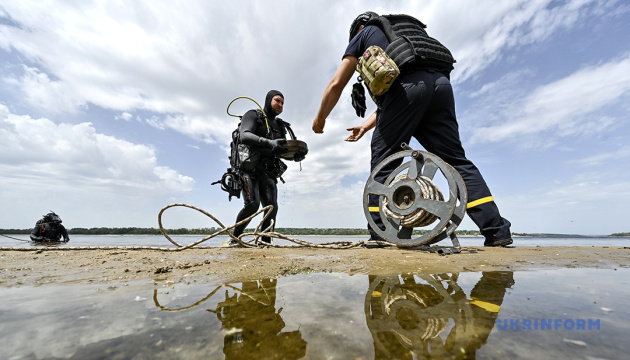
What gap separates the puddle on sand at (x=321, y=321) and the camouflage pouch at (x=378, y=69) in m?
2.12

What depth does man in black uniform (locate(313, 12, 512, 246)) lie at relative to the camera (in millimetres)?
2812

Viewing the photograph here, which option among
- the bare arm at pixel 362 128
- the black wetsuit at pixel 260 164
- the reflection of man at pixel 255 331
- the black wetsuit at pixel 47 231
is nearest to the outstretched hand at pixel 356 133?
the bare arm at pixel 362 128

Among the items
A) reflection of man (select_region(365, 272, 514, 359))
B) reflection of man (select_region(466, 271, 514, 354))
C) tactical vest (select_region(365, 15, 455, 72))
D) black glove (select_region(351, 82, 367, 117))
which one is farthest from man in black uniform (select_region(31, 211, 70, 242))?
reflection of man (select_region(466, 271, 514, 354))

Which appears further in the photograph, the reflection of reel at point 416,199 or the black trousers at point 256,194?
the black trousers at point 256,194

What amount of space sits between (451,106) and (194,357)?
3251 mm

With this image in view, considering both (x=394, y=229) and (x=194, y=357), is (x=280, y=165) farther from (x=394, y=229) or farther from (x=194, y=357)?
(x=194, y=357)

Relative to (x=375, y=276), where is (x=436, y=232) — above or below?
above

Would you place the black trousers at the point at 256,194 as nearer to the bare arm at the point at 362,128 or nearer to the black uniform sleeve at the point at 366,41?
the bare arm at the point at 362,128

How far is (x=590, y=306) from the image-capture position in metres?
0.88

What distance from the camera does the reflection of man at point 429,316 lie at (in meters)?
0.59

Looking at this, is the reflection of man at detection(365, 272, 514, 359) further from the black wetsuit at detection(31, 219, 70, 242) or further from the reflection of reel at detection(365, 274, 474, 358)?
the black wetsuit at detection(31, 219, 70, 242)

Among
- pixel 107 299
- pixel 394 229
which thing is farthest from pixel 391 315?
pixel 394 229

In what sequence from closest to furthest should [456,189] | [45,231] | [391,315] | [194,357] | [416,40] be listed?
[194,357], [391,315], [456,189], [416,40], [45,231]

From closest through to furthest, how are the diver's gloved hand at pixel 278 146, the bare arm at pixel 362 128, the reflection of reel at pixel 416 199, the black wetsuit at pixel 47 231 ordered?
the reflection of reel at pixel 416 199, the bare arm at pixel 362 128, the diver's gloved hand at pixel 278 146, the black wetsuit at pixel 47 231
